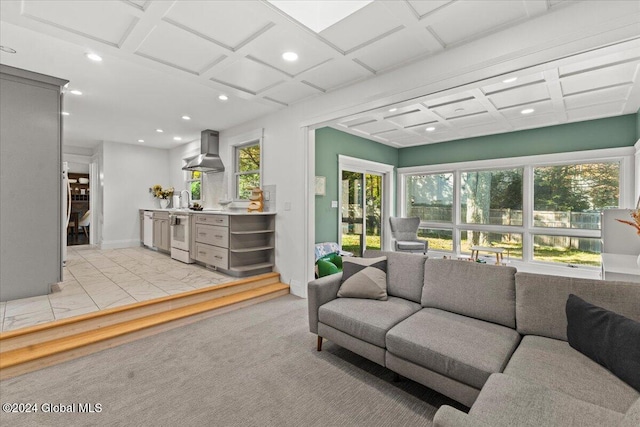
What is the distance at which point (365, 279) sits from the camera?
250 centimetres

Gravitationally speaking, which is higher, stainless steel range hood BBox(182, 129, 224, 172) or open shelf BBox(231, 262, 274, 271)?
stainless steel range hood BBox(182, 129, 224, 172)

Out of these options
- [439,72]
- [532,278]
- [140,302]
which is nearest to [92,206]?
[140,302]

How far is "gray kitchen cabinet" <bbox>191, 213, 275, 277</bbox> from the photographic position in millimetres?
4074

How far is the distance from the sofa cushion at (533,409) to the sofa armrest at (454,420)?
7cm

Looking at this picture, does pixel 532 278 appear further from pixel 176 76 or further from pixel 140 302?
pixel 176 76

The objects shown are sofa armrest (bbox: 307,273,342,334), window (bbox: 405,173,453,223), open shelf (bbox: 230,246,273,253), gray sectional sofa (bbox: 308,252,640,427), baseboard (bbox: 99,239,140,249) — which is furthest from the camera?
baseboard (bbox: 99,239,140,249)

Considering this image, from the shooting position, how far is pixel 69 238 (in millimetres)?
7828

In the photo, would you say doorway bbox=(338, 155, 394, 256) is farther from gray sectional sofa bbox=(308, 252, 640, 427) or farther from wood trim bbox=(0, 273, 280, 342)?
gray sectional sofa bbox=(308, 252, 640, 427)

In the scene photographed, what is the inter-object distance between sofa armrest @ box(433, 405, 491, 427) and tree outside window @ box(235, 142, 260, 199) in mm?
4299

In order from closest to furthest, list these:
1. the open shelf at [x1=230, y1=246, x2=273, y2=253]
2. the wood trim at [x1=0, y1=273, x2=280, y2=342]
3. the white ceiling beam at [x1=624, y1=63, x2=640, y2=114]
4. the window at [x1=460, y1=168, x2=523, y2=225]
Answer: the wood trim at [x1=0, y1=273, x2=280, y2=342]
the white ceiling beam at [x1=624, y1=63, x2=640, y2=114]
the open shelf at [x1=230, y1=246, x2=273, y2=253]
the window at [x1=460, y1=168, x2=523, y2=225]

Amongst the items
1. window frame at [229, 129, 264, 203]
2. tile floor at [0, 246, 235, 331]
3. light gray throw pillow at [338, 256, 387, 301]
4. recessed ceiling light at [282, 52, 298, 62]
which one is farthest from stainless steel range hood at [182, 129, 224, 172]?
light gray throw pillow at [338, 256, 387, 301]

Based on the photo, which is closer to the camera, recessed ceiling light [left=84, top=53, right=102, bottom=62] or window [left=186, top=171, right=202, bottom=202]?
recessed ceiling light [left=84, top=53, right=102, bottom=62]

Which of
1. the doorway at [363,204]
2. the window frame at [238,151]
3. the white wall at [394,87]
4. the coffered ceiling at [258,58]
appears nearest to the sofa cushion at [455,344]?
the white wall at [394,87]

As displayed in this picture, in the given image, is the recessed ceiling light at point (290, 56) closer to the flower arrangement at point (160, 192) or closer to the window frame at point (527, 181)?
the window frame at point (527, 181)
